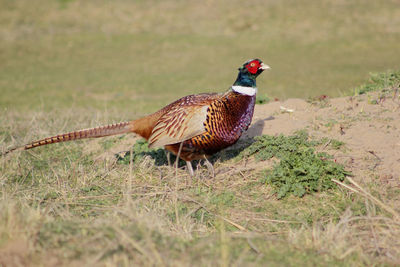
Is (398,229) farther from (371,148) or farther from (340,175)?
(371,148)

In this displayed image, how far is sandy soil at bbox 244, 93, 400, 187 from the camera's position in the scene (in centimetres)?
477

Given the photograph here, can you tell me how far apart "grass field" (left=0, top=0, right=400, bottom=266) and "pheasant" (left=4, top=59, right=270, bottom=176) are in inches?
17.1

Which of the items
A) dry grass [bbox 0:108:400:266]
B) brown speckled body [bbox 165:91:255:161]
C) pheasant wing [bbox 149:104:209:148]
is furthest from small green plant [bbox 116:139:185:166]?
brown speckled body [bbox 165:91:255:161]

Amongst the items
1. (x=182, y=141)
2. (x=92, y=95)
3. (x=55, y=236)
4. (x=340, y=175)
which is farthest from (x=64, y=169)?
(x=92, y=95)

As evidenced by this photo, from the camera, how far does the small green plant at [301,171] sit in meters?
4.57

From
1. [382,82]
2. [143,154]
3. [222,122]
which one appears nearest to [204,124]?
[222,122]

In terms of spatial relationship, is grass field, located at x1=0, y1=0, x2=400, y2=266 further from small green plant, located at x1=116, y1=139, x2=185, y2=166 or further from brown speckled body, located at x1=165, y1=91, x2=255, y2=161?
brown speckled body, located at x1=165, y1=91, x2=255, y2=161

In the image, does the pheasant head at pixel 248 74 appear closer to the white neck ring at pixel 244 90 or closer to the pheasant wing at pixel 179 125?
the white neck ring at pixel 244 90

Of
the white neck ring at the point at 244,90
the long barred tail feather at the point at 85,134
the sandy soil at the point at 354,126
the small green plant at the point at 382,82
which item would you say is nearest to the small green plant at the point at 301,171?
the sandy soil at the point at 354,126

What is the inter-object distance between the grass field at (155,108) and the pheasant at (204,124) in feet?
1.42

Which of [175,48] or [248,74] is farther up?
[248,74]

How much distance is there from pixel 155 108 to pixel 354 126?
579 cm

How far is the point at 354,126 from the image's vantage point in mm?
5449

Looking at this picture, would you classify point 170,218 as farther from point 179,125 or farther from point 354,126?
point 354,126
